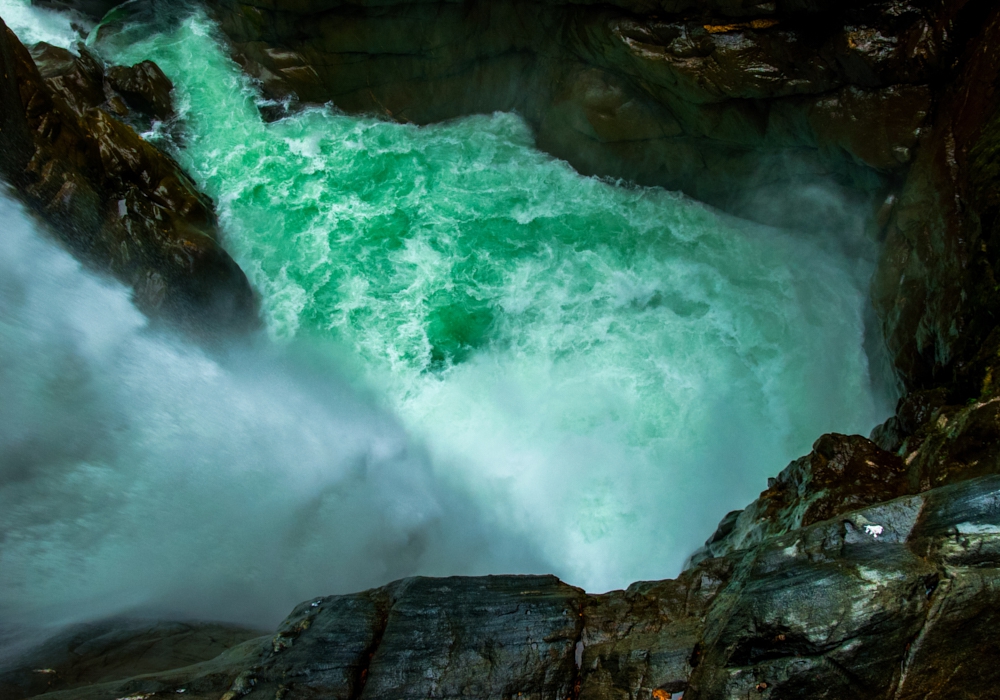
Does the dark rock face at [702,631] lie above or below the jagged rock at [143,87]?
below

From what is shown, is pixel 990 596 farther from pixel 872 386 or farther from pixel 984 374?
pixel 872 386

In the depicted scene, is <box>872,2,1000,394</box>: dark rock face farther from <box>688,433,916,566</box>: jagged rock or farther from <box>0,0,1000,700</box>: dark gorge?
<box>688,433,916,566</box>: jagged rock

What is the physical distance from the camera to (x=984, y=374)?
6828mm

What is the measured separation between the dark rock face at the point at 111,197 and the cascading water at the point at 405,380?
61cm

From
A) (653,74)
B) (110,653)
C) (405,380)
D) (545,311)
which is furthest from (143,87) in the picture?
(110,653)

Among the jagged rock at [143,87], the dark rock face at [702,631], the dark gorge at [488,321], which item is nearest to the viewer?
the dark rock face at [702,631]

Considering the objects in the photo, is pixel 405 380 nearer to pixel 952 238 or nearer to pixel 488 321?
pixel 488 321

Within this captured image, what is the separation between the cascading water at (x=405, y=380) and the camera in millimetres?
8367

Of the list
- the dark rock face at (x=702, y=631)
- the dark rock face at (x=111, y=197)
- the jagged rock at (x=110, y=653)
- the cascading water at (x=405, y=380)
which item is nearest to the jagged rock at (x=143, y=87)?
the cascading water at (x=405, y=380)

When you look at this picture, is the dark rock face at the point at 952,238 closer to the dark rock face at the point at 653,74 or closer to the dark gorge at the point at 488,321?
the dark gorge at the point at 488,321

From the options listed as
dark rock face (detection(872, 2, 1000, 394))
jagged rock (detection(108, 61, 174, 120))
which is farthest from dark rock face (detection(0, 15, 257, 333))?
dark rock face (detection(872, 2, 1000, 394))

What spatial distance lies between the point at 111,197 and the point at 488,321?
6773mm

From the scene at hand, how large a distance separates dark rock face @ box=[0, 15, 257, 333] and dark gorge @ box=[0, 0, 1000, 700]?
0.06 metres

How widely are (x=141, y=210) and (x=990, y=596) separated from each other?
12.3 meters
